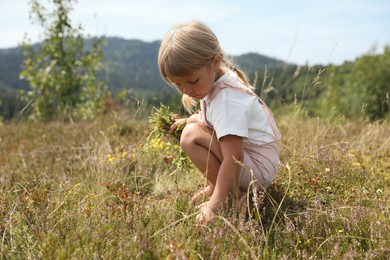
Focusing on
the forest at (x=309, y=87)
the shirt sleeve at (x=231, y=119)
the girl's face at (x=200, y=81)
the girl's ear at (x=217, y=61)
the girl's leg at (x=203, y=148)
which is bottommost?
the forest at (x=309, y=87)

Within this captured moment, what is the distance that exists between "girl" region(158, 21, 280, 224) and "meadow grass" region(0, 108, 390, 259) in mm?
172

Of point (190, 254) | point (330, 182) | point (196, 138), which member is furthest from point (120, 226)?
point (330, 182)

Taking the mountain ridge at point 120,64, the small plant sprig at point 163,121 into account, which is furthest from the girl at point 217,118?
the mountain ridge at point 120,64

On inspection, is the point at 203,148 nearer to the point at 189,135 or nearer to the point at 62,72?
the point at 189,135

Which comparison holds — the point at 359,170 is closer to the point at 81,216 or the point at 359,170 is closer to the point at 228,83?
the point at 228,83

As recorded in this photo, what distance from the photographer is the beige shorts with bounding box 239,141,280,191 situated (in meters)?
2.75

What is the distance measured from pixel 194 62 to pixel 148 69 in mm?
164218

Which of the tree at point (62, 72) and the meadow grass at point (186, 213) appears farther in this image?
the tree at point (62, 72)

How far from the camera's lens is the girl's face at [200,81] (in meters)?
2.56

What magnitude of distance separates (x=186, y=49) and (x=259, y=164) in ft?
2.98

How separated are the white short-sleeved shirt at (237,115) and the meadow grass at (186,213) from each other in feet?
1.26

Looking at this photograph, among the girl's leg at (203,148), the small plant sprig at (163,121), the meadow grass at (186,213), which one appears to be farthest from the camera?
the small plant sprig at (163,121)

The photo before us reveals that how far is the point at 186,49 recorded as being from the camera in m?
2.46

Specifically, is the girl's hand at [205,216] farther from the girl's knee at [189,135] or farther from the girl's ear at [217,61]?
the girl's ear at [217,61]
